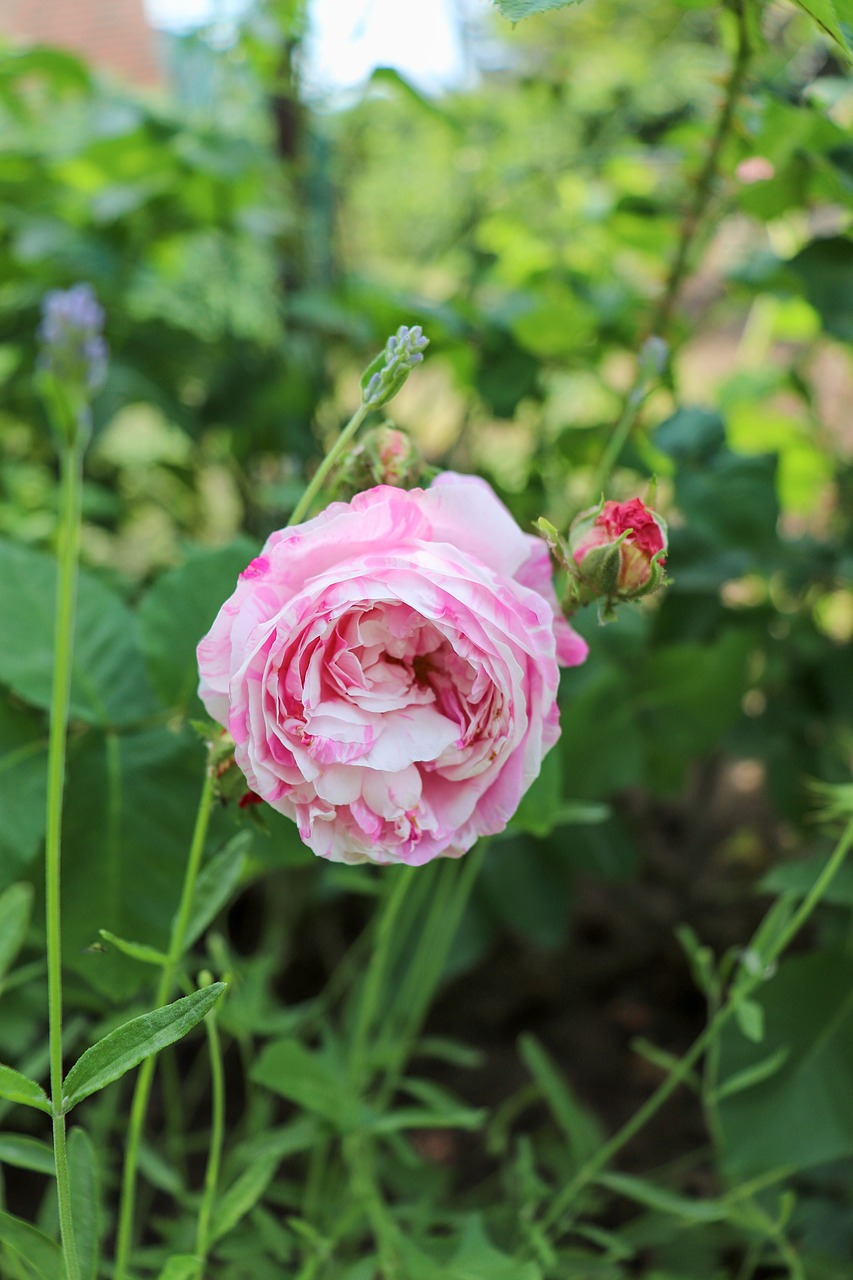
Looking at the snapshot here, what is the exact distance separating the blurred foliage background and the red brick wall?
2.47 m

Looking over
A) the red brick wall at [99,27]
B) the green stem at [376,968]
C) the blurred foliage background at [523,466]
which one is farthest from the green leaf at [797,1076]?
the red brick wall at [99,27]

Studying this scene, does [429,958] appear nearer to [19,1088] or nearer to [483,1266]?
[483,1266]

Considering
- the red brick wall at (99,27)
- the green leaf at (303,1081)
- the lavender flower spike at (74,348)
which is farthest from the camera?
the red brick wall at (99,27)

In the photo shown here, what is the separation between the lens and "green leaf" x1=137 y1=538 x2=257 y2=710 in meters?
0.51

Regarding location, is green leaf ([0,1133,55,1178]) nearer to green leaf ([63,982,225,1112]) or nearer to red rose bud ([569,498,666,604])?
green leaf ([63,982,225,1112])

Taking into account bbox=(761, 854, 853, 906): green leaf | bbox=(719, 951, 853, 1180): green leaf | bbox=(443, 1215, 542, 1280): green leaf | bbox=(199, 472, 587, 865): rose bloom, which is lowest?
bbox=(719, 951, 853, 1180): green leaf

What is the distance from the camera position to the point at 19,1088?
1.00ft

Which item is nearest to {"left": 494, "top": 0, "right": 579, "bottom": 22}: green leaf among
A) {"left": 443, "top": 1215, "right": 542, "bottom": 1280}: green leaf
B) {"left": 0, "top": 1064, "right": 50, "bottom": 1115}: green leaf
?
{"left": 0, "top": 1064, "right": 50, "bottom": 1115}: green leaf

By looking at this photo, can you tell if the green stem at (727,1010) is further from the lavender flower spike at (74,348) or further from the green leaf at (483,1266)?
the lavender flower spike at (74,348)

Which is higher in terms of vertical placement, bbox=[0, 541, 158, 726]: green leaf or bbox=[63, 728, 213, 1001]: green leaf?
bbox=[0, 541, 158, 726]: green leaf

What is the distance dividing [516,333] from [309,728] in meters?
0.60

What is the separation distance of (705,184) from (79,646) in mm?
526

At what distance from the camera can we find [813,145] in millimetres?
599

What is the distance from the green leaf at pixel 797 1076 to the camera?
59 cm
